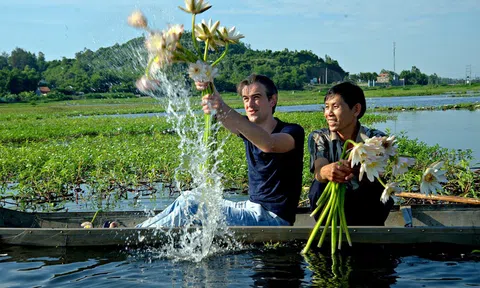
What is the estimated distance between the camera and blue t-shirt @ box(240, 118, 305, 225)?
196 inches

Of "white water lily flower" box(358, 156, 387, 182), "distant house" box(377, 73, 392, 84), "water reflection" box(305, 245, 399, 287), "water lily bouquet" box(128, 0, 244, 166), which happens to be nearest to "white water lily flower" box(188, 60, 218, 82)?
"water lily bouquet" box(128, 0, 244, 166)

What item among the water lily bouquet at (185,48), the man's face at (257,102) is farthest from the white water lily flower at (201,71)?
the man's face at (257,102)

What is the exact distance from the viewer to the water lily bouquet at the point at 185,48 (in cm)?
415

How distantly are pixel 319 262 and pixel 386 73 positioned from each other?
105783mm

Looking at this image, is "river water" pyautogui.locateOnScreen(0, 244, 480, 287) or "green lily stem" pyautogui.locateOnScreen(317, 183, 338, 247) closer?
"green lily stem" pyautogui.locateOnScreen(317, 183, 338, 247)

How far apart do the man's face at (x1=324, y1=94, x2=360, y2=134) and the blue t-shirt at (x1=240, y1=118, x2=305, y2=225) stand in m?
0.26

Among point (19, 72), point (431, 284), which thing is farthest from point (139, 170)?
point (19, 72)

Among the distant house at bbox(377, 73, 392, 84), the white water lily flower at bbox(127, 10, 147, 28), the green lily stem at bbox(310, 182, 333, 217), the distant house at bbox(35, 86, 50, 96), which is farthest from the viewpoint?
the distant house at bbox(377, 73, 392, 84)

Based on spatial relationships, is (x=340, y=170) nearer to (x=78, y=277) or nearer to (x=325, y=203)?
(x=325, y=203)

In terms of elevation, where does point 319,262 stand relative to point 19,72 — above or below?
below

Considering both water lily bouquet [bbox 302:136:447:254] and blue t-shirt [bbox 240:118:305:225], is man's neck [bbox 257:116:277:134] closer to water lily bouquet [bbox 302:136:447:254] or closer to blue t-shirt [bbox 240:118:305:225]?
blue t-shirt [bbox 240:118:305:225]

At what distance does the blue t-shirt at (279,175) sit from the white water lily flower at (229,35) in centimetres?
90

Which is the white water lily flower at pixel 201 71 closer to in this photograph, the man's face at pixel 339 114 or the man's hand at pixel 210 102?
the man's hand at pixel 210 102

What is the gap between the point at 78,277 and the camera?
5000 mm
